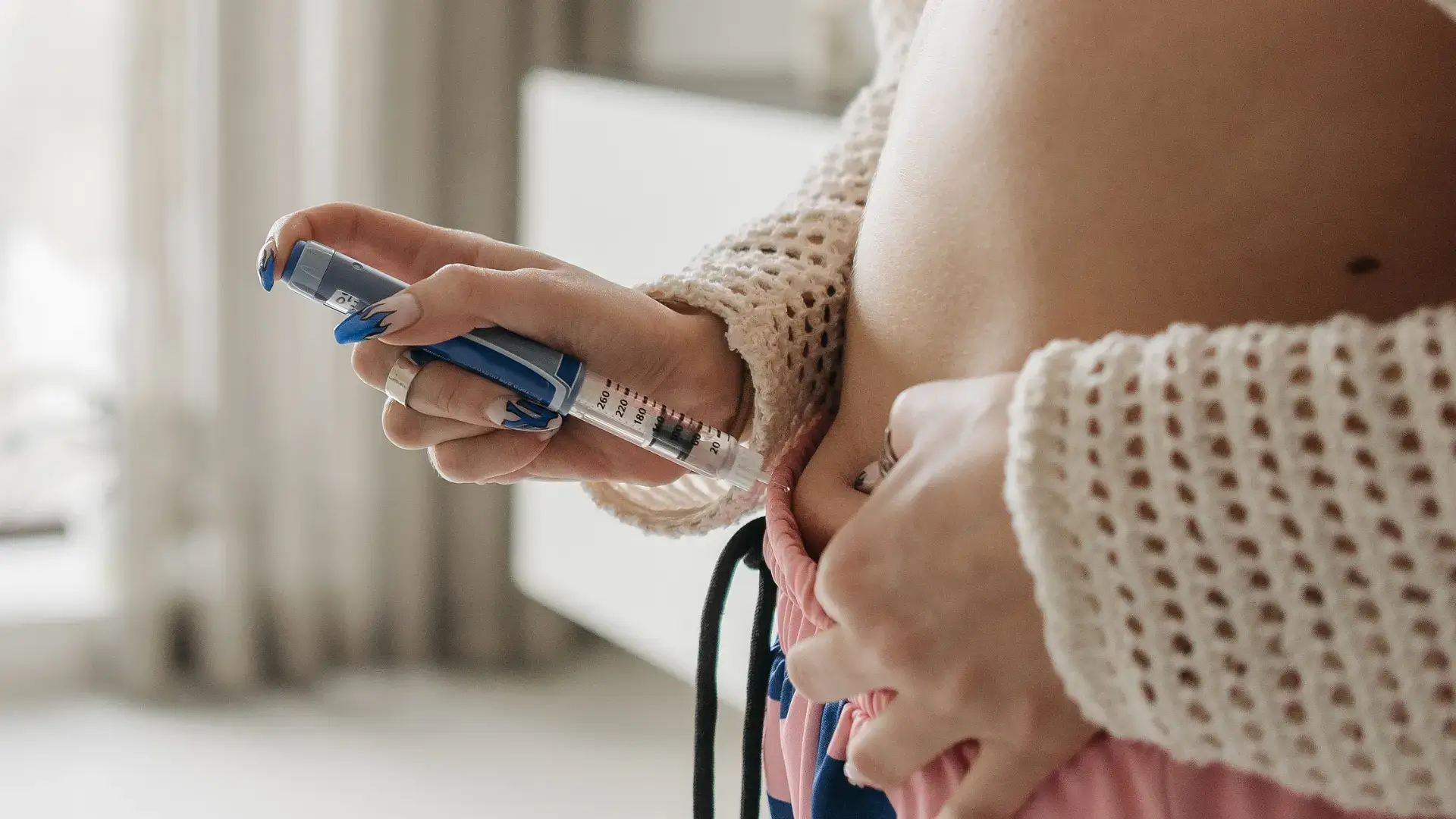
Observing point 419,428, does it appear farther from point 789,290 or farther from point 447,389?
point 789,290

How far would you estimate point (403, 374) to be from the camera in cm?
62

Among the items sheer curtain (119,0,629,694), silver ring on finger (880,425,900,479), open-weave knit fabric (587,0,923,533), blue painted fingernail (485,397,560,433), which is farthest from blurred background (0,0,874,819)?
silver ring on finger (880,425,900,479)

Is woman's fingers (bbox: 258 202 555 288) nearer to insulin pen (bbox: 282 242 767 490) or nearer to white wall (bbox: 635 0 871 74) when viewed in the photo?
insulin pen (bbox: 282 242 767 490)

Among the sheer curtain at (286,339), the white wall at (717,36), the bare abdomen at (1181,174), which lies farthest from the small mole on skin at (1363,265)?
the sheer curtain at (286,339)

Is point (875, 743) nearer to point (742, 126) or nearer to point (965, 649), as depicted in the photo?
point (965, 649)

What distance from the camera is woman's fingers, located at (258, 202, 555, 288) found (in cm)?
66

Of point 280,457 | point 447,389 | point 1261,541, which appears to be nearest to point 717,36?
point 280,457

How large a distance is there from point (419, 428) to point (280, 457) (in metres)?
1.38

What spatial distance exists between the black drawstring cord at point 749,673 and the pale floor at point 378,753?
38.1 inches

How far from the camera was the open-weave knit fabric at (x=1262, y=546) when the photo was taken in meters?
0.39

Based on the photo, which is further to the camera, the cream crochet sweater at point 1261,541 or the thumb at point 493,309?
the thumb at point 493,309

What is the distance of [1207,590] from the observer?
0.41 metres

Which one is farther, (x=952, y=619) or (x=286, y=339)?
(x=286, y=339)

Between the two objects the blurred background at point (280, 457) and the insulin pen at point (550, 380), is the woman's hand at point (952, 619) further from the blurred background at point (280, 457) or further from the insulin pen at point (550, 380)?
the blurred background at point (280, 457)
